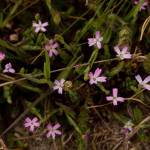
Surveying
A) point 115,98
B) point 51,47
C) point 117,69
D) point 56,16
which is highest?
point 56,16

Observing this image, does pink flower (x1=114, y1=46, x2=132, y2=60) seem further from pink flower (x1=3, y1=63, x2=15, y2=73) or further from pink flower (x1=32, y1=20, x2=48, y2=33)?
pink flower (x1=3, y1=63, x2=15, y2=73)

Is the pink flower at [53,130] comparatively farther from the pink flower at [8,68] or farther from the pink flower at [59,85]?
the pink flower at [8,68]

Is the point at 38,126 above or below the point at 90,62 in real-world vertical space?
Answer: below

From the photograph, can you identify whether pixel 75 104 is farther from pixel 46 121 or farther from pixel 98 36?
pixel 98 36

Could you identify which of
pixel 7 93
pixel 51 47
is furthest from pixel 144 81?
pixel 7 93

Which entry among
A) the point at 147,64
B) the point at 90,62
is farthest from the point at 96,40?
the point at 147,64

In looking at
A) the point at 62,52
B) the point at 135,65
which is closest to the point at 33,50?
the point at 62,52

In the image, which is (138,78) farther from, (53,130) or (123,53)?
(53,130)
